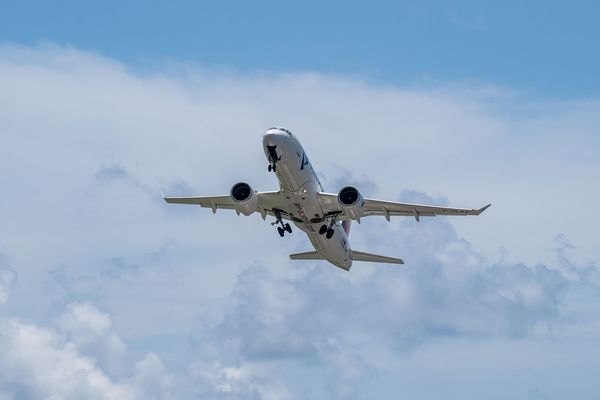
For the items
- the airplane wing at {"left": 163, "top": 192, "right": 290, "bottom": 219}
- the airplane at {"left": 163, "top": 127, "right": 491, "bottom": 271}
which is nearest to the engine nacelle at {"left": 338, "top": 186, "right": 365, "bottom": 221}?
the airplane at {"left": 163, "top": 127, "right": 491, "bottom": 271}

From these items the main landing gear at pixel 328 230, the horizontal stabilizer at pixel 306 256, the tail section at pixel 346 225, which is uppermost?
the tail section at pixel 346 225

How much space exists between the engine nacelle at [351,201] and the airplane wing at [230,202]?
4193mm

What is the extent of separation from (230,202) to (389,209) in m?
11.2

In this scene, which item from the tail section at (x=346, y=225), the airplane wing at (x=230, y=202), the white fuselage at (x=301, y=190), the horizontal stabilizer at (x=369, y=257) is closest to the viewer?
the white fuselage at (x=301, y=190)

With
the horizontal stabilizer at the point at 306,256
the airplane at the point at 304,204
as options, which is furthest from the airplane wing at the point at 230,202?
the horizontal stabilizer at the point at 306,256

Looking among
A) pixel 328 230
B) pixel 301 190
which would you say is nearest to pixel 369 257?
pixel 328 230

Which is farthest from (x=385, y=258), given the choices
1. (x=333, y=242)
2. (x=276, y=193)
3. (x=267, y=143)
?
(x=267, y=143)

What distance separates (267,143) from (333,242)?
12378 mm

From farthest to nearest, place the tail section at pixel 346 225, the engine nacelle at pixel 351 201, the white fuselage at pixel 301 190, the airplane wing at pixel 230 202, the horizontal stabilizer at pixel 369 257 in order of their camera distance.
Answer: the tail section at pixel 346 225, the horizontal stabilizer at pixel 369 257, the airplane wing at pixel 230 202, the engine nacelle at pixel 351 201, the white fuselage at pixel 301 190

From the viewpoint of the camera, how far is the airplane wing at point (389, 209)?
78.9 meters

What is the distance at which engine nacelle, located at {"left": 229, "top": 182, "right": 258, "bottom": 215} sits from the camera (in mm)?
78938

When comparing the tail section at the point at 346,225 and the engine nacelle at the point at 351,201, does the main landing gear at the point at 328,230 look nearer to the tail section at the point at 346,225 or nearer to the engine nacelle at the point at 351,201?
the engine nacelle at the point at 351,201

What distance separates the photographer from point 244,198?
259 ft

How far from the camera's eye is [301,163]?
7550cm
